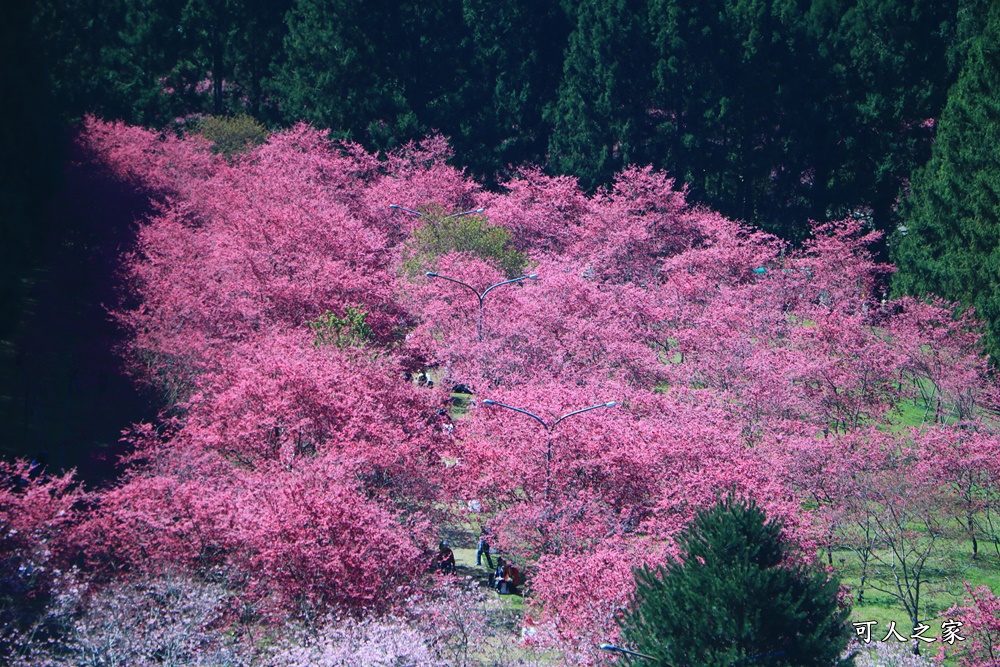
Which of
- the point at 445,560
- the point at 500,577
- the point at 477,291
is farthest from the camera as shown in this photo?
the point at 477,291

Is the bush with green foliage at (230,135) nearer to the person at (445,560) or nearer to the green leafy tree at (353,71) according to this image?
the green leafy tree at (353,71)

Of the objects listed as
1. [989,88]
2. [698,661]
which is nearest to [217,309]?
[698,661]

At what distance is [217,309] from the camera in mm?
30141

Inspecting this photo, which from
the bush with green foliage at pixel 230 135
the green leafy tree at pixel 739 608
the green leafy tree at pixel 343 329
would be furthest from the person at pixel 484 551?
Result: the bush with green foliage at pixel 230 135

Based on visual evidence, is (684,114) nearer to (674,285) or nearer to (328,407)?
(674,285)

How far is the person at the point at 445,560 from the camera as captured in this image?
21.6m

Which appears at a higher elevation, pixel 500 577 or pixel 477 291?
pixel 477 291

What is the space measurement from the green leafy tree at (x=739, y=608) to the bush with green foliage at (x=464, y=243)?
991 inches

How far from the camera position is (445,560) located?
71.5 feet

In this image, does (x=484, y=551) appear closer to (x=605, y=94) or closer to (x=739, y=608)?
(x=739, y=608)

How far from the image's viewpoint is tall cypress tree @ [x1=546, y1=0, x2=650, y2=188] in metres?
52.0

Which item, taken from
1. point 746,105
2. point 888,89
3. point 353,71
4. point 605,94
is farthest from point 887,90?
point 353,71

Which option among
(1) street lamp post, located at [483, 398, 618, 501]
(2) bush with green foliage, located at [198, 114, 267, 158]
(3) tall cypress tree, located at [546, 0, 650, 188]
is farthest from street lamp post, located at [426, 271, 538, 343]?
(2) bush with green foliage, located at [198, 114, 267, 158]

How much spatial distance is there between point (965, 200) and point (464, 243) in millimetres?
18735
